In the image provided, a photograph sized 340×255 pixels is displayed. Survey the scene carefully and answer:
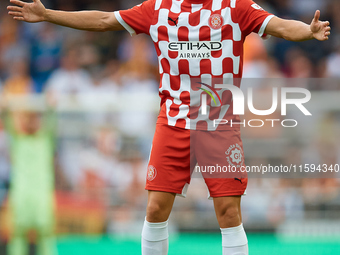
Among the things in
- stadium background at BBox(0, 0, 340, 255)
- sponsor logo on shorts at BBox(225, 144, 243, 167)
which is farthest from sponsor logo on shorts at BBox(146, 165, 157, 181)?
stadium background at BBox(0, 0, 340, 255)

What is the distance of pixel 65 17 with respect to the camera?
12.8 feet

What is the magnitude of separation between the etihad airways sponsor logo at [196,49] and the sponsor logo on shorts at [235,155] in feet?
2.14

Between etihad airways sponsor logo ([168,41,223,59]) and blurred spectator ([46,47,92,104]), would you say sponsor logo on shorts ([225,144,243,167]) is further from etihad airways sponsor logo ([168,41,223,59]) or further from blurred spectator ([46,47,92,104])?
blurred spectator ([46,47,92,104])

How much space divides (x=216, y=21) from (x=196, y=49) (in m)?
0.23

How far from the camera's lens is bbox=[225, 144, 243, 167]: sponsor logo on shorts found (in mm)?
3715

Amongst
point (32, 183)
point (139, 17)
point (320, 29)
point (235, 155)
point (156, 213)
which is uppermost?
point (139, 17)

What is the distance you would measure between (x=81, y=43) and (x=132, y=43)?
990mm

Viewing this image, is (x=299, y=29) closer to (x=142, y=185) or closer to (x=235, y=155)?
(x=235, y=155)

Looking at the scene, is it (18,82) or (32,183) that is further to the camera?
(18,82)

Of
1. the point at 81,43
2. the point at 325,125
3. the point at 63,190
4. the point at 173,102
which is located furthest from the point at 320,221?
the point at 81,43

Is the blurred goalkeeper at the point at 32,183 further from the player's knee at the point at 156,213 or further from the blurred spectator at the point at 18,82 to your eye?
the player's knee at the point at 156,213

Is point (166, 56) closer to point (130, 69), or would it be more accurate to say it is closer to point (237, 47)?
point (237, 47)

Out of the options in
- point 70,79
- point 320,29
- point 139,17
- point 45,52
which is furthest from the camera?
point 45,52

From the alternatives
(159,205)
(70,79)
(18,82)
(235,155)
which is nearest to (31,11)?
(159,205)
